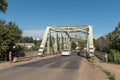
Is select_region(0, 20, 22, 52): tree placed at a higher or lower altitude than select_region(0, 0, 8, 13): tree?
lower

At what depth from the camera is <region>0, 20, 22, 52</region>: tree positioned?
37694 millimetres

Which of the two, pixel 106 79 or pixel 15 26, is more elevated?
pixel 15 26

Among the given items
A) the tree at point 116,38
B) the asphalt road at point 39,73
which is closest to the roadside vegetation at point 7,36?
the asphalt road at point 39,73

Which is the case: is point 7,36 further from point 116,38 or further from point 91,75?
point 91,75

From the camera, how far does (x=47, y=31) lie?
79.8 meters

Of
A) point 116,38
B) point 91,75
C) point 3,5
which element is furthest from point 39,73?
point 116,38

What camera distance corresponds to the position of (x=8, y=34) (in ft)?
127

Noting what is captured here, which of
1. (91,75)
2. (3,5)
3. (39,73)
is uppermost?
(3,5)

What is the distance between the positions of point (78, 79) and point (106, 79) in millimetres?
1717

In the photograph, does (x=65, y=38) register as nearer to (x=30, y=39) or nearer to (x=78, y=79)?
(x=30, y=39)

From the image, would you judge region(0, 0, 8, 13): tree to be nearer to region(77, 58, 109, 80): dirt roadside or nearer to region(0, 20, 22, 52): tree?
region(0, 20, 22, 52): tree

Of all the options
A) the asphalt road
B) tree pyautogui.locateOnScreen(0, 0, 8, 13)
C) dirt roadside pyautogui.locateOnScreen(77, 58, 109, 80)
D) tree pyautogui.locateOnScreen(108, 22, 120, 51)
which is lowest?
dirt roadside pyautogui.locateOnScreen(77, 58, 109, 80)

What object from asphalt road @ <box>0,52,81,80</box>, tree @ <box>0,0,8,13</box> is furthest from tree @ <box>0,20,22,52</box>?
asphalt road @ <box>0,52,81,80</box>

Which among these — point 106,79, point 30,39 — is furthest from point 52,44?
point 30,39
